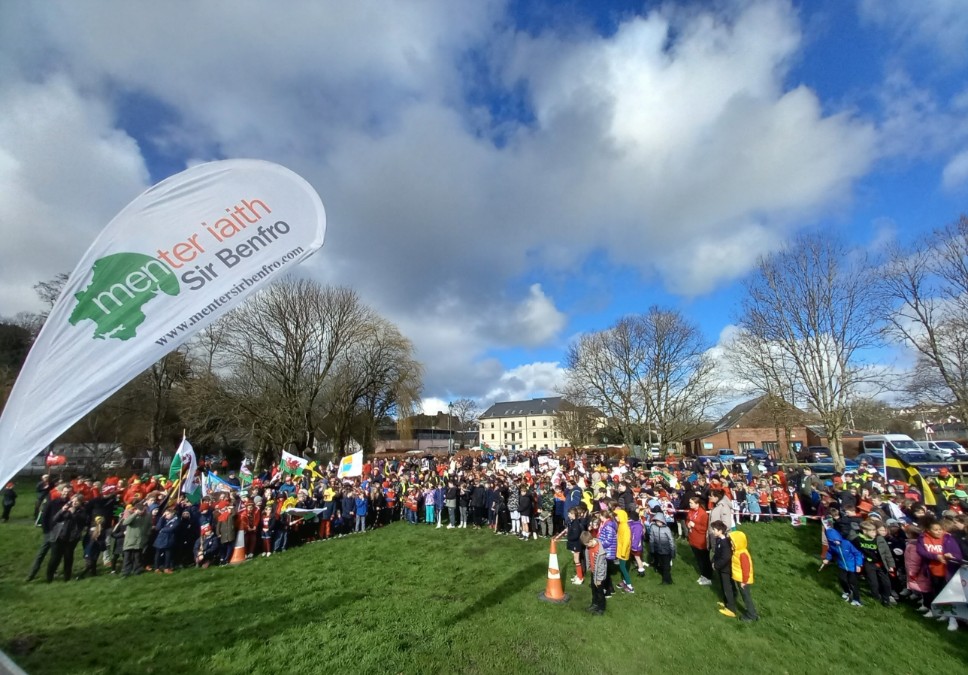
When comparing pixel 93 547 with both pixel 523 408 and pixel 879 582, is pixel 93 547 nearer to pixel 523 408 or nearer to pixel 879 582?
pixel 879 582

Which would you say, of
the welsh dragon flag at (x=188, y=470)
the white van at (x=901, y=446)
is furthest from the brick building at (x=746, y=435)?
the welsh dragon flag at (x=188, y=470)

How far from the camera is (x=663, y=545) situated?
404 inches

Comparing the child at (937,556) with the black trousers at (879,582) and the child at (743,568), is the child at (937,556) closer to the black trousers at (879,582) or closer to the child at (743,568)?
the black trousers at (879,582)

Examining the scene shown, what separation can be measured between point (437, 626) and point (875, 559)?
8.59m

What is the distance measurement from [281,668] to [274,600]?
312cm

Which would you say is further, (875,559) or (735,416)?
(735,416)

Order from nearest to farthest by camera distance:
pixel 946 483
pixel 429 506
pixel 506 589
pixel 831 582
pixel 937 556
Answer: pixel 937 556 < pixel 506 589 < pixel 831 582 < pixel 946 483 < pixel 429 506

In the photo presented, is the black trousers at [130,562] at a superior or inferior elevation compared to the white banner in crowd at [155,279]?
inferior

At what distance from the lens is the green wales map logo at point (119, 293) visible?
11.9 feet

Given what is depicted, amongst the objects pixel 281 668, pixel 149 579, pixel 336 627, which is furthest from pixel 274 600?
pixel 149 579

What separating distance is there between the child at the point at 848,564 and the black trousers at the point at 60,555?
1649 cm

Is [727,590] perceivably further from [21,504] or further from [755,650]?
[21,504]

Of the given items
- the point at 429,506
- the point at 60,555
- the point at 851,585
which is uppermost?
the point at 60,555

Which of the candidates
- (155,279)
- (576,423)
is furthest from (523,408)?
(155,279)
